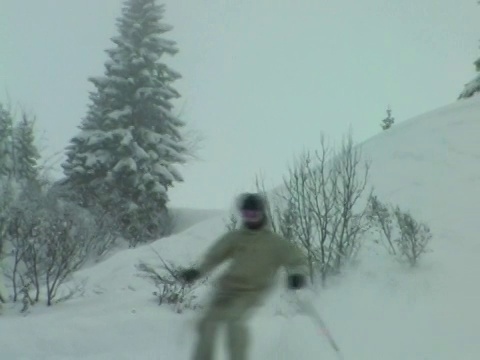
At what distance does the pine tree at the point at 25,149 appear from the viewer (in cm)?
3226

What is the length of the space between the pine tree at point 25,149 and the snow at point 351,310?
1627 cm

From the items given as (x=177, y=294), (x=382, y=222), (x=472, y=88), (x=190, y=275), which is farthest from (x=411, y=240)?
(x=472, y=88)

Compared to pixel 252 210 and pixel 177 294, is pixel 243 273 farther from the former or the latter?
pixel 177 294

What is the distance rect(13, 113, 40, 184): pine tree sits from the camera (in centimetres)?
3226

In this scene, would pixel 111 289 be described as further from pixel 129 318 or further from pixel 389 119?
pixel 389 119

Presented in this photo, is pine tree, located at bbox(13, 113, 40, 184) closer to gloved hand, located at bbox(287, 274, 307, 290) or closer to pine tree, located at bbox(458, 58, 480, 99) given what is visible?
pine tree, located at bbox(458, 58, 480, 99)

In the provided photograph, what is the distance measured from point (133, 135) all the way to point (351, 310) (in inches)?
784

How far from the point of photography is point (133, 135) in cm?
2889

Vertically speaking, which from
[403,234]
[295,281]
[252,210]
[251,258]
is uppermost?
[252,210]

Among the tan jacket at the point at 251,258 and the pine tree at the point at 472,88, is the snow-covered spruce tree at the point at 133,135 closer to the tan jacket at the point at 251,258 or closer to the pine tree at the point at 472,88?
the pine tree at the point at 472,88

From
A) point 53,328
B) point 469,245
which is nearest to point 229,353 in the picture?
point 53,328

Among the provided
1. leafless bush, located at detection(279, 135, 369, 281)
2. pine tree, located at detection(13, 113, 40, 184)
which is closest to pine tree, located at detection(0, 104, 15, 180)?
pine tree, located at detection(13, 113, 40, 184)

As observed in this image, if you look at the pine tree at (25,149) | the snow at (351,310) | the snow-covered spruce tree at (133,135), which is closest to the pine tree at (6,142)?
the pine tree at (25,149)

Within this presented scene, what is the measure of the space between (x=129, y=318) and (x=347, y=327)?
3463mm
